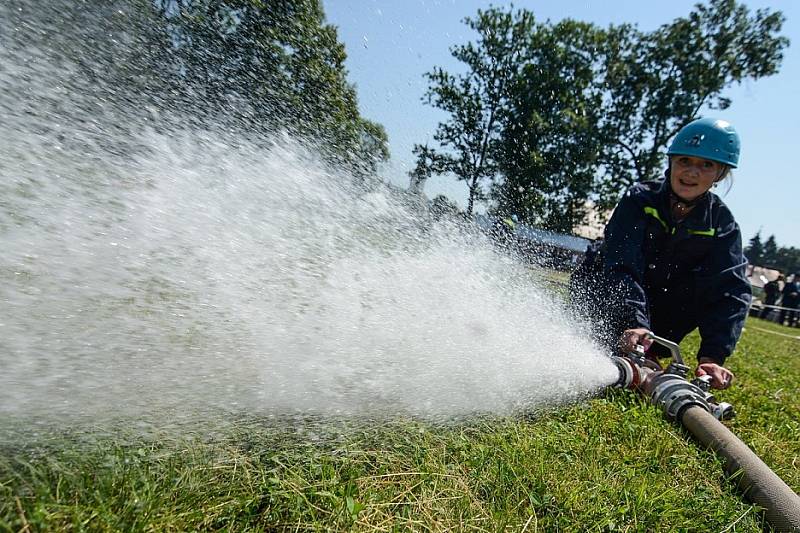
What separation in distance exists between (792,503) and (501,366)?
1368 mm

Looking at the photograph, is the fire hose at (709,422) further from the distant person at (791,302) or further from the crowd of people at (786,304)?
the distant person at (791,302)

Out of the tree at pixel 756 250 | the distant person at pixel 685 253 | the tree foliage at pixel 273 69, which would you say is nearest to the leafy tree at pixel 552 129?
the tree foliage at pixel 273 69

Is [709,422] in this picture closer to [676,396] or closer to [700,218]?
[676,396]

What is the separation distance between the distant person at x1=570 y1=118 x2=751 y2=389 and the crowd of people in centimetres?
2537

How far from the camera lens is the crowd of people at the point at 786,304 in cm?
2448

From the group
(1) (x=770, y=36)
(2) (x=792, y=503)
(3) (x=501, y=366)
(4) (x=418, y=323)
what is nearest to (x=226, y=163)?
(4) (x=418, y=323)

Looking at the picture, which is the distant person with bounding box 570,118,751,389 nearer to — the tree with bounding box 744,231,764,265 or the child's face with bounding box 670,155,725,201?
the child's face with bounding box 670,155,725,201

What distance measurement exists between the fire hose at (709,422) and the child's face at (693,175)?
1.40 meters

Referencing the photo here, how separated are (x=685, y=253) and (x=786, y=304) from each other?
28901 mm

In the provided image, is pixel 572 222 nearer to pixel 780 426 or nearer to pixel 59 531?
pixel 780 426

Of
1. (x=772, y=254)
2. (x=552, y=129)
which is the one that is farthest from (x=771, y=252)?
(x=552, y=129)

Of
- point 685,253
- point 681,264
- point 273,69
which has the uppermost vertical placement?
point 273,69

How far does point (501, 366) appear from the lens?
9.05ft

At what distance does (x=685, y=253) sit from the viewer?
397 cm
